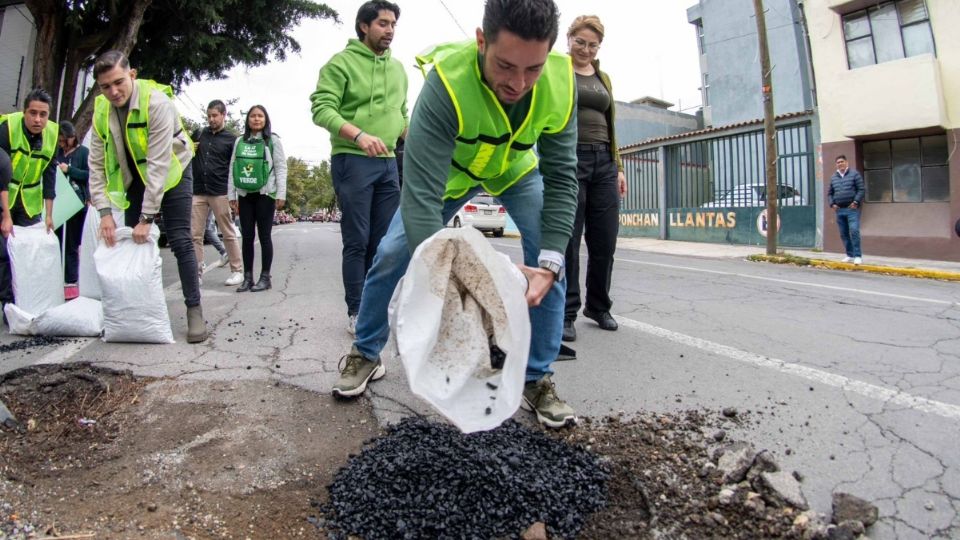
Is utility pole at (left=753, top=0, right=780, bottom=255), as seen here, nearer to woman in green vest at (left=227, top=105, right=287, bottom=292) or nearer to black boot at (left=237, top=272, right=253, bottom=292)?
woman in green vest at (left=227, top=105, right=287, bottom=292)

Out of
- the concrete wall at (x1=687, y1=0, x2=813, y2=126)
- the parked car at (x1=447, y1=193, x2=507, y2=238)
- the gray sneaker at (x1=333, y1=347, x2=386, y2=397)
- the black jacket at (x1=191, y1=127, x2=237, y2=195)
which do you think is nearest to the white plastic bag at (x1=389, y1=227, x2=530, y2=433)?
the gray sneaker at (x1=333, y1=347, x2=386, y2=397)

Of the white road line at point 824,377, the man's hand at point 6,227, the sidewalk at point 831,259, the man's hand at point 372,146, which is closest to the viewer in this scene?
the white road line at point 824,377

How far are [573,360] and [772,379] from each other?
1.00m

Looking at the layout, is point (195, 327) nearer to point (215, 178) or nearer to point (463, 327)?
point (463, 327)

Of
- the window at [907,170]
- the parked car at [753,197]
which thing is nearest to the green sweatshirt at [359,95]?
the window at [907,170]

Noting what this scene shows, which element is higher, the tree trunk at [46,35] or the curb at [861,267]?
the tree trunk at [46,35]

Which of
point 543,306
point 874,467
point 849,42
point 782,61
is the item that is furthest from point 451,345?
point 782,61

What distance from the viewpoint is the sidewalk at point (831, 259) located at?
8.85m

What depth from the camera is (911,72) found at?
11.4 metres

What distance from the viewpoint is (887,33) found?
12.0m

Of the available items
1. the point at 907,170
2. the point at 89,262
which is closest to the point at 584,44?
the point at 89,262

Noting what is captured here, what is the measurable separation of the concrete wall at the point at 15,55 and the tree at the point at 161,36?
355 cm

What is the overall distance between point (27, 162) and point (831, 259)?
37.4 ft

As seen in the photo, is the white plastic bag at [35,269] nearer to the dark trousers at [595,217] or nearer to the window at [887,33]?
the dark trousers at [595,217]
